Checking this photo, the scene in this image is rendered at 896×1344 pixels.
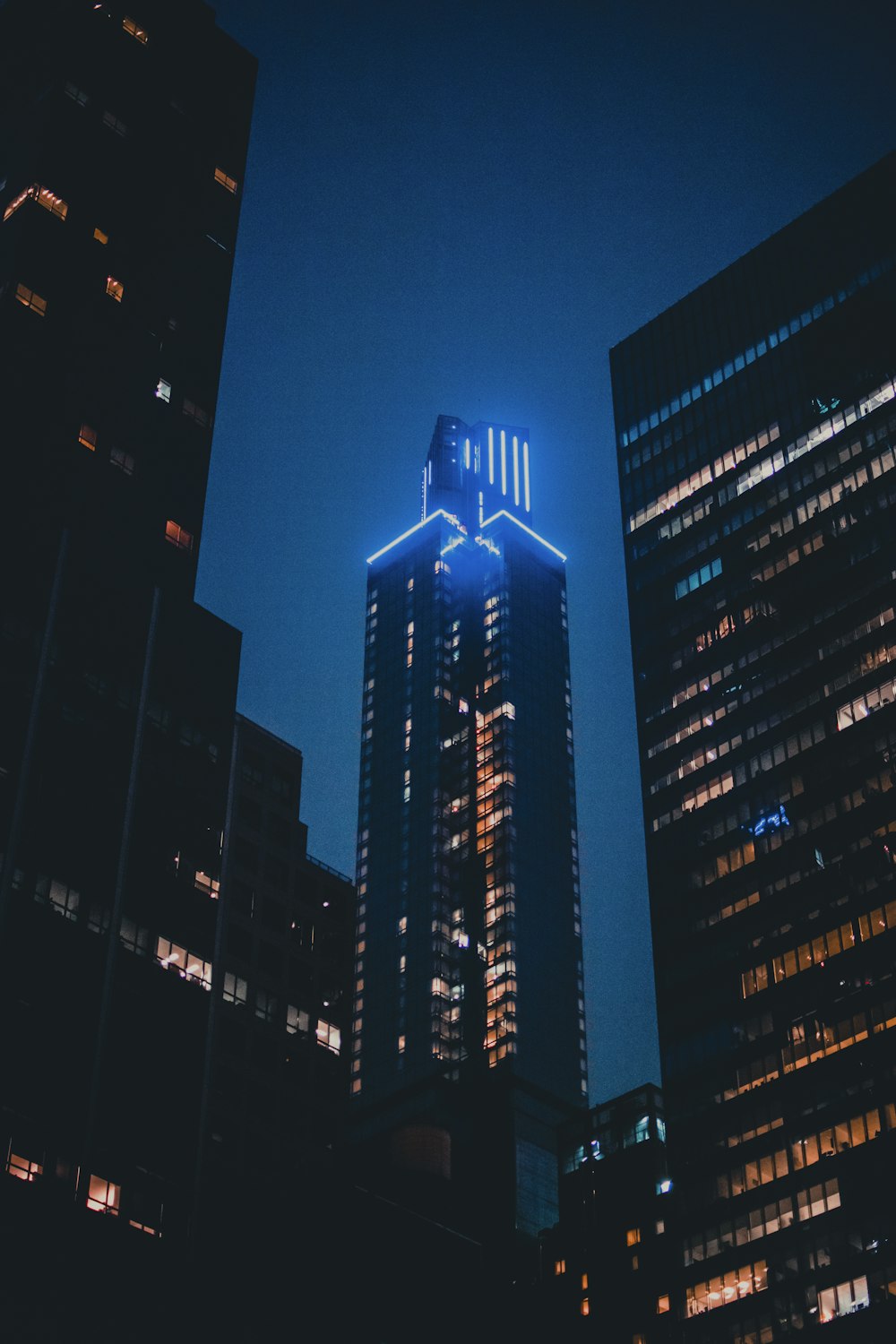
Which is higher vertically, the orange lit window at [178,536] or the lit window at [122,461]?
the lit window at [122,461]

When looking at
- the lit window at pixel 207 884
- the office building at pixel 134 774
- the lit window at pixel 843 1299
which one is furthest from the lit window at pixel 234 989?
the lit window at pixel 843 1299

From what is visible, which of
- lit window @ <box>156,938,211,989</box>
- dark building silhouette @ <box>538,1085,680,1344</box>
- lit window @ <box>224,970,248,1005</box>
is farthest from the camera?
dark building silhouette @ <box>538,1085,680,1344</box>

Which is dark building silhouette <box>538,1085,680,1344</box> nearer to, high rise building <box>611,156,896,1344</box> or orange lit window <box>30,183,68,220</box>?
high rise building <box>611,156,896,1344</box>

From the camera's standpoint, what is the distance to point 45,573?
112375mm

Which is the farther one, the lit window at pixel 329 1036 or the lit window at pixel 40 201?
the lit window at pixel 40 201

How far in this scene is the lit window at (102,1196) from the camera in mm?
93812

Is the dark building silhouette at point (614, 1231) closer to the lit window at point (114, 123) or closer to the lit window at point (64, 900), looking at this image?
the lit window at point (64, 900)

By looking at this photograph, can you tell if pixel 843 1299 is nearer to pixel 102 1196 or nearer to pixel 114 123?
pixel 102 1196

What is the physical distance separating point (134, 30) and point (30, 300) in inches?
1463

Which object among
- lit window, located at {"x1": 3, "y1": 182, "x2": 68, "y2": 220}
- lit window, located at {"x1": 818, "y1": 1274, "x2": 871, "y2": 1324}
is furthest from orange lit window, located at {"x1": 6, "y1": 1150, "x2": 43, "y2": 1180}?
lit window, located at {"x1": 3, "y1": 182, "x2": 68, "y2": 220}

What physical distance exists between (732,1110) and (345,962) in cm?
3714

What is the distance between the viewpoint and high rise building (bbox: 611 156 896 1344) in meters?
134

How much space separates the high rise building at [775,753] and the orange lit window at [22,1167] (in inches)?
2559

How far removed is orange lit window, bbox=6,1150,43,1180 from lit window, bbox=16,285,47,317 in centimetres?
6516
